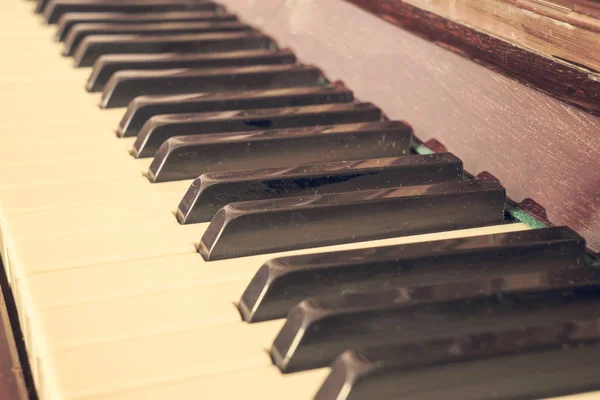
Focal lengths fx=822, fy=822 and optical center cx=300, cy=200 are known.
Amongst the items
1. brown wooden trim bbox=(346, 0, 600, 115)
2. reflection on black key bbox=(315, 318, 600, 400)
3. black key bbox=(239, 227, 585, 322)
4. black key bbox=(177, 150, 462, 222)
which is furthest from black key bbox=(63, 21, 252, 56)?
reflection on black key bbox=(315, 318, 600, 400)

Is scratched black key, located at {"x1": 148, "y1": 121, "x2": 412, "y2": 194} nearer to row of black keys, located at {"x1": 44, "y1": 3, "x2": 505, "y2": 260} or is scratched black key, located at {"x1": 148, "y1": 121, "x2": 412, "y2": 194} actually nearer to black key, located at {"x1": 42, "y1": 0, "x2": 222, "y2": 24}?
row of black keys, located at {"x1": 44, "y1": 3, "x2": 505, "y2": 260}

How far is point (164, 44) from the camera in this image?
1.96 meters

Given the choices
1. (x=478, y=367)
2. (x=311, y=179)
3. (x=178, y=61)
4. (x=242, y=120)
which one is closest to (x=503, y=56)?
(x=311, y=179)

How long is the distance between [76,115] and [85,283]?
2.19 feet

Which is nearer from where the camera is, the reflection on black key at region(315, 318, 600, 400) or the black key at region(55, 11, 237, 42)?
the reflection on black key at region(315, 318, 600, 400)

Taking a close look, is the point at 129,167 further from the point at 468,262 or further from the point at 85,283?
the point at 468,262

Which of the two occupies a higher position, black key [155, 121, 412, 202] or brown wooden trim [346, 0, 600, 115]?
brown wooden trim [346, 0, 600, 115]

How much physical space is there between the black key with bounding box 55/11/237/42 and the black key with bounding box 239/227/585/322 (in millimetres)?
1270

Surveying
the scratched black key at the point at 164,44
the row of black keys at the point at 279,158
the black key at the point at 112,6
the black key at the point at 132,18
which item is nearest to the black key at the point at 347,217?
the row of black keys at the point at 279,158

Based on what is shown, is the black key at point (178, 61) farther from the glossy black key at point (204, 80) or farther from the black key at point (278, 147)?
the black key at point (278, 147)

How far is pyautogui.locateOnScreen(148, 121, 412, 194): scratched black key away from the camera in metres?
1.40

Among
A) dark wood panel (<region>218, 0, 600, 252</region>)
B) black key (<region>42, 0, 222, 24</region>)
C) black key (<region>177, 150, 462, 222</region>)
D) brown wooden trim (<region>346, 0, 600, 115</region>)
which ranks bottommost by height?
black key (<region>42, 0, 222, 24</region>)

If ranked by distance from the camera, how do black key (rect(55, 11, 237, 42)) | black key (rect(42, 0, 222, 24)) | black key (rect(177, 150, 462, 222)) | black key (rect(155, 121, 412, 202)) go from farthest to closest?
1. black key (rect(42, 0, 222, 24))
2. black key (rect(55, 11, 237, 42))
3. black key (rect(155, 121, 412, 202))
4. black key (rect(177, 150, 462, 222))

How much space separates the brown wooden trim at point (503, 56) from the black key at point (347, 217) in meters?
0.18
